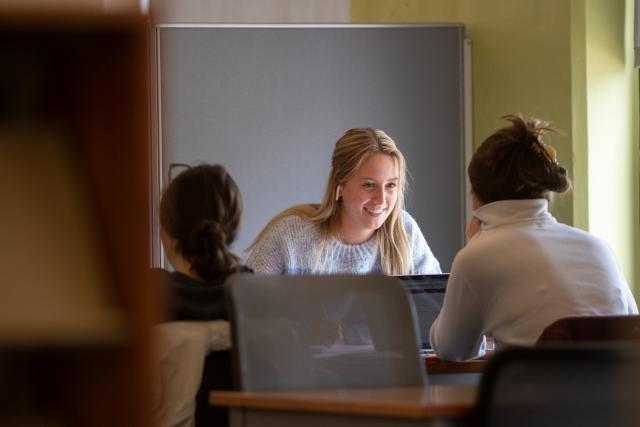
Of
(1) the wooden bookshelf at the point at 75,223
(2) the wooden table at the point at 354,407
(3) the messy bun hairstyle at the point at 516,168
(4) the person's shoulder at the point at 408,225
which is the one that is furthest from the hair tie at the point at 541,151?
(1) the wooden bookshelf at the point at 75,223

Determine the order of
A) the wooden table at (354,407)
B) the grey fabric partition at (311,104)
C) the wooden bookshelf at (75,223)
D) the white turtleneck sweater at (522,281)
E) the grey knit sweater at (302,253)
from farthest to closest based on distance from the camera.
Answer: the grey fabric partition at (311,104) → the grey knit sweater at (302,253) → the white turtleneck sweater at (522,281) → the wooden table at (354,407) → the wooden bookshelf at (75,223)

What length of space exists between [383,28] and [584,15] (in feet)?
2.89

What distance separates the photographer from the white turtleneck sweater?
93.1 inches

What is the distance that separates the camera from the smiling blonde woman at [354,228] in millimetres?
3730

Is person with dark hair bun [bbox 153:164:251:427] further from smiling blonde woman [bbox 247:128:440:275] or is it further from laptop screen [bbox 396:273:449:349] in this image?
smiling blonde woman [bbox 247:128:440:275]

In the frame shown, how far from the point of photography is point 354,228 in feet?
12.6

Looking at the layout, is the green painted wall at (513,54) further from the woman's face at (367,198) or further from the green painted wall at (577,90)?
the woman's face at (367,198)

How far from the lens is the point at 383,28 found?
470 centimetres

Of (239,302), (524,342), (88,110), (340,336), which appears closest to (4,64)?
(88,110)

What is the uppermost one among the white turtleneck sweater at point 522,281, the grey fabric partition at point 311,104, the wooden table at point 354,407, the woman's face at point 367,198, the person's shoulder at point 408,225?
the grey fabric partition at point 311,104

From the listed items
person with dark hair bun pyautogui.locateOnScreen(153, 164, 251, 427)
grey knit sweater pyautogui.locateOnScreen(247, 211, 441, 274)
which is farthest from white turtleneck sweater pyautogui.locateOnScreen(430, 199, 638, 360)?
grey knit sweater pyautogui.locateOnScreen(247, 211, 441, 274)

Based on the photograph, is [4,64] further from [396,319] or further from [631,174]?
[631,174]

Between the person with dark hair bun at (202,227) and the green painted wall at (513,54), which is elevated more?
the green painted wall at (513,54)

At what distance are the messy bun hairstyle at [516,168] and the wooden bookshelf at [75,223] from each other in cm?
182
